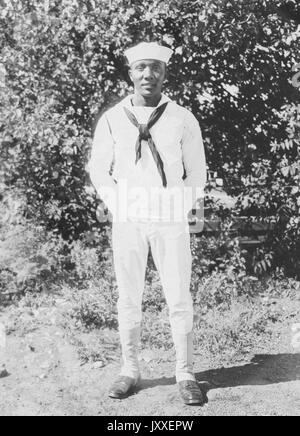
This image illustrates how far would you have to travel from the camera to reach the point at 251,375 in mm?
4445

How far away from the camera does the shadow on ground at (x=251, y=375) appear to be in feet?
14.1

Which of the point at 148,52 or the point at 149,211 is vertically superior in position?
the point at 148,52

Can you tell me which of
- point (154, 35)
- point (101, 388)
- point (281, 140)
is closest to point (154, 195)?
point (101, 388)

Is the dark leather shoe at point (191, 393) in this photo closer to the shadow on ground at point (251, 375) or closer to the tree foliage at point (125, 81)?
the shadow on ground at point (251, 375)

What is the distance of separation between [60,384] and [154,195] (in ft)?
5.17

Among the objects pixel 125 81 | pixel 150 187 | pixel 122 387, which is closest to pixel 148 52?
pixel 150 187

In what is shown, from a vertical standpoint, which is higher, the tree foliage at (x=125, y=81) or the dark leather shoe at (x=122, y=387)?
the tree foliage at (x=125, y=81)

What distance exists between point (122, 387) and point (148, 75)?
6.84ft

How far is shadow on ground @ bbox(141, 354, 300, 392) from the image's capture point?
4.29 meters

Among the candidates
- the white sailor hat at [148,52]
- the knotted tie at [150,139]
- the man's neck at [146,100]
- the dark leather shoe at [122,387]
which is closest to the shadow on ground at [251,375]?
the dark leather shoe at [122,387]

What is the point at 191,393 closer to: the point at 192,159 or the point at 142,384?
the point at 142,384

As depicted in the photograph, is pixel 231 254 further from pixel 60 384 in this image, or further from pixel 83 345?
pixel 60 384

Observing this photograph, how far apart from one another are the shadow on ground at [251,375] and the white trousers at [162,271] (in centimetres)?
29

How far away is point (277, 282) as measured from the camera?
6559mm
